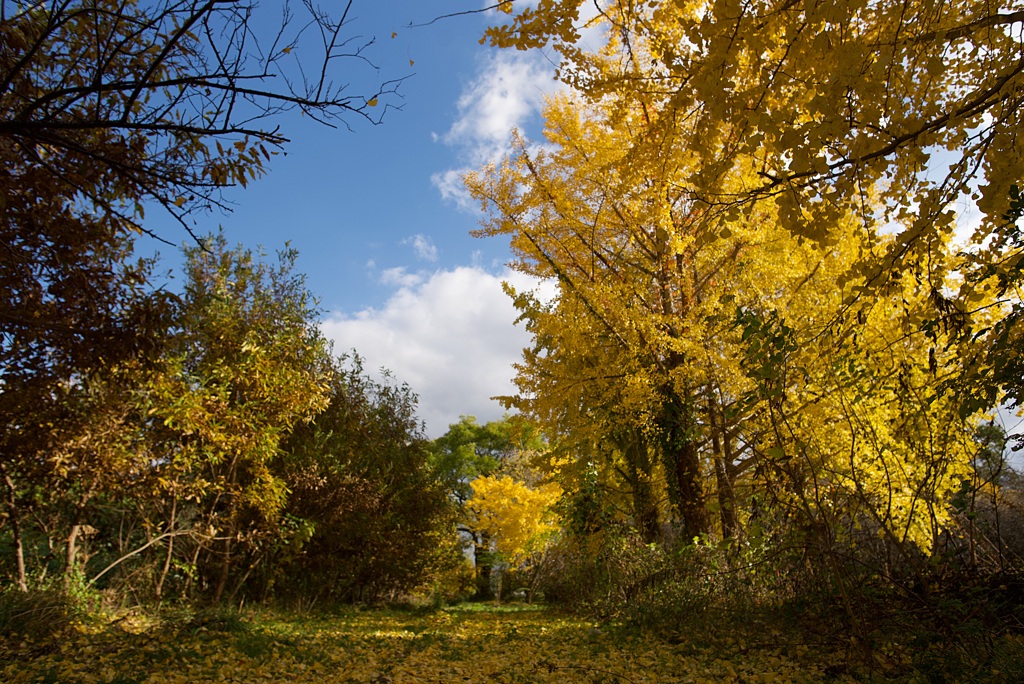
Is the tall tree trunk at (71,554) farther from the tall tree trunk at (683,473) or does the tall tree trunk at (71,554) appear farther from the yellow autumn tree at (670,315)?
the tall tree trunk at (683,473)

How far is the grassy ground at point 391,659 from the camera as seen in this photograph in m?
3.27

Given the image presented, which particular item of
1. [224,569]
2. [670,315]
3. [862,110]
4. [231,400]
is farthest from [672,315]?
[224,569]

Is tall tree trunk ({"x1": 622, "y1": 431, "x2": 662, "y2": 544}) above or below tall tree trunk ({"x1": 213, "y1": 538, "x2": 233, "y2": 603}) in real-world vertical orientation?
above

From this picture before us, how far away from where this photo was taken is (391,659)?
14.2ft

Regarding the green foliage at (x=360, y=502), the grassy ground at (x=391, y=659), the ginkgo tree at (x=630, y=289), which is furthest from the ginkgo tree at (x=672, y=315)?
the green foliage at (x=360, y=502)

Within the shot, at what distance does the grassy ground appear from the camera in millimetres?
3271

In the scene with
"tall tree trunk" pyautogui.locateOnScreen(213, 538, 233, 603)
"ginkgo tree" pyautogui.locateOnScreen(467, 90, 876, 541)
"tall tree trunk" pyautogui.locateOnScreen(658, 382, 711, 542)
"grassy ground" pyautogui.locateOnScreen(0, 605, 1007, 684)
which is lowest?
"grassy ground" pyautogui.locateOnScreen(0, 605, 1007, 684)

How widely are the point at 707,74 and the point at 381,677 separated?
359 centimetres

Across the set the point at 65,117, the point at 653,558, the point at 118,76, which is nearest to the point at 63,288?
the point at 65,117

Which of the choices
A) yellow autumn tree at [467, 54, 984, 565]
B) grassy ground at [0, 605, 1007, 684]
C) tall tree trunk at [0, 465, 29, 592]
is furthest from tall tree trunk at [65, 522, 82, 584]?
yellow autumn tree at [467, 54, 984, 565]

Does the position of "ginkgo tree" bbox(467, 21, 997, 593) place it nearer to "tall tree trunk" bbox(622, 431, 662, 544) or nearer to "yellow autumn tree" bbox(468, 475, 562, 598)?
"tall tree trunk" bbox(622, 431, 662, 544)

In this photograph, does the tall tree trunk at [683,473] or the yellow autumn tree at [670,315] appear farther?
the tall tree trunk at [683,473]

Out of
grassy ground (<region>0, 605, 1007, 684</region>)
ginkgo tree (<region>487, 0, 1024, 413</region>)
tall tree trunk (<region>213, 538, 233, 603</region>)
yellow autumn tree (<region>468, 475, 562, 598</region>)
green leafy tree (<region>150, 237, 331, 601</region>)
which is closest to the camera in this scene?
ginkgo tree (<region>487, 0, 1024, 413</region>)

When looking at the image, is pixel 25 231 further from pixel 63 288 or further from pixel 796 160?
pixel 796 160
